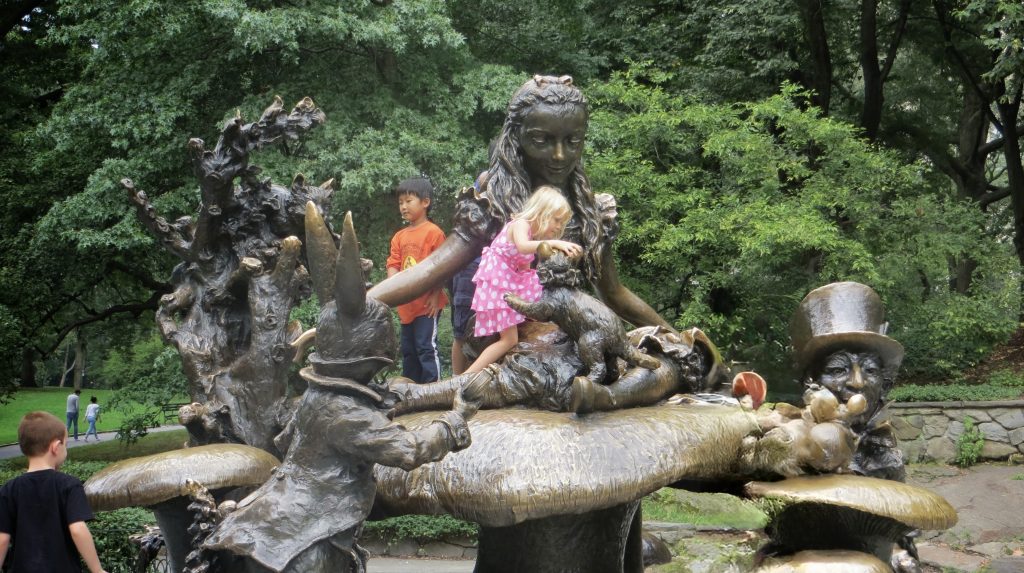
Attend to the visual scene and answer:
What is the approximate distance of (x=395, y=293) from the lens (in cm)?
355

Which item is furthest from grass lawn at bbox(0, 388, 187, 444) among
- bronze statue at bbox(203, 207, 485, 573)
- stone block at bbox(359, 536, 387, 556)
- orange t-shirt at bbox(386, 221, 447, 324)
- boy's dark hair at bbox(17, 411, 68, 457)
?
bronze statue at bbox(203, 207, 485, 573)

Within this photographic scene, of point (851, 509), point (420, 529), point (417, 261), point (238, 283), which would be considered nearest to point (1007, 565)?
point (420, 529)

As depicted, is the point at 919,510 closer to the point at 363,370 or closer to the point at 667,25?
the point at 363,370

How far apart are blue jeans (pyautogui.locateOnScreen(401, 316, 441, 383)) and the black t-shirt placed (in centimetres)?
282

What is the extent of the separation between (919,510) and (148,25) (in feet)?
39.0

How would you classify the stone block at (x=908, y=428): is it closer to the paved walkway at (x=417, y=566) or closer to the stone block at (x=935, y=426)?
the stone block at (x=935, y=426)

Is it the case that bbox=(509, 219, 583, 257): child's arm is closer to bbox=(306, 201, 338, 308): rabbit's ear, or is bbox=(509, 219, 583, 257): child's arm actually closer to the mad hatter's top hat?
bbox=(306, 201, 338, 308): rabbit's ear

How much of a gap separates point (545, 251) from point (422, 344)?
3188 millimetres

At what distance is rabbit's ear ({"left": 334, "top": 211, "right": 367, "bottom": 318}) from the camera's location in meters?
2.43

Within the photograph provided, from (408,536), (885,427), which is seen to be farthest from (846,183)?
(885,427)

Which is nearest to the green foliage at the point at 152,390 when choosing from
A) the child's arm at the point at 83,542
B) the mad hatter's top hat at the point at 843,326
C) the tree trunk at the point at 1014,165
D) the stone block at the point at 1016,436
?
the child's arm at the point at 83,542

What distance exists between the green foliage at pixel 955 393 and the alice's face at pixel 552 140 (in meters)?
11.8

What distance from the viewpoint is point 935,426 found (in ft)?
45.8

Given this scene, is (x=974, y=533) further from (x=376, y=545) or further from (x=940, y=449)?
(x=376, y=545)
